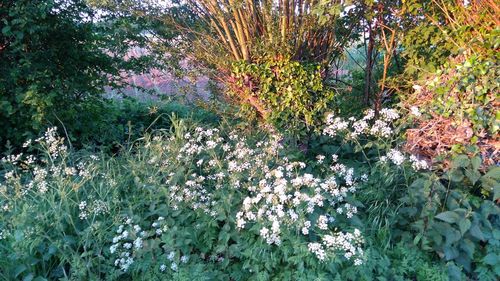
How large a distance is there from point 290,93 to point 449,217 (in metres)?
2.00

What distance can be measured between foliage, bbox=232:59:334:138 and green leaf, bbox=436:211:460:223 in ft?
5.84

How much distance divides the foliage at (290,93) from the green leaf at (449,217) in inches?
70.1

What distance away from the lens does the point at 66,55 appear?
5328 mm

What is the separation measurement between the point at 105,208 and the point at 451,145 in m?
2.90

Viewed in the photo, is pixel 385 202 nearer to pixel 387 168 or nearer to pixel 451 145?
pixel 387 168

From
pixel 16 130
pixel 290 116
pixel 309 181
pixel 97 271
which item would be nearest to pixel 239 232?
pixel 309 181

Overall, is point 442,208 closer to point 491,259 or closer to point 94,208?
point 491,259

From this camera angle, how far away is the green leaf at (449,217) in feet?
9.84

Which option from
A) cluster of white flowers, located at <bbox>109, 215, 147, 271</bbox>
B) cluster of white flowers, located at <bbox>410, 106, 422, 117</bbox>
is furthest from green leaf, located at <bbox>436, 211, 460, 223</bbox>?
cluster of white flowers, located at <bbox>109, 215, 147, 271</bbox>

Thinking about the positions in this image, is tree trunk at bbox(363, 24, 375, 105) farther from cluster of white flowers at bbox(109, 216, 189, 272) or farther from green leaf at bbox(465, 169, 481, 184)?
cluster of white flowers at bbox(109, 216, 189, 272)

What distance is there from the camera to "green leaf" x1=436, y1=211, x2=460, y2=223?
3.00 m

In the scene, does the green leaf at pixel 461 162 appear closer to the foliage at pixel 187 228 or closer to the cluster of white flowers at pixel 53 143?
the foliage at pixel 187 228

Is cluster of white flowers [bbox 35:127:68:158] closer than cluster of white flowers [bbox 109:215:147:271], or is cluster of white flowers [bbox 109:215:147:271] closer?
cluster of white flowers [bbox 109:215:147:271]

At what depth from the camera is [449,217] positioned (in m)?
3.01
